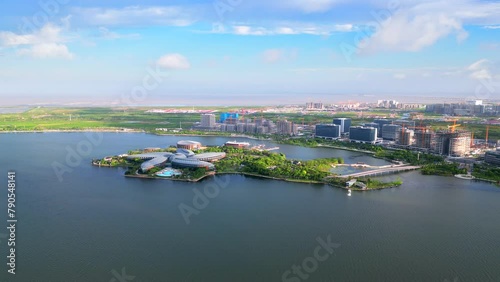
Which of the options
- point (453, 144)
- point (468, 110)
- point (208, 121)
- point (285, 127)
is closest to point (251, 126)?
point (285, 127)

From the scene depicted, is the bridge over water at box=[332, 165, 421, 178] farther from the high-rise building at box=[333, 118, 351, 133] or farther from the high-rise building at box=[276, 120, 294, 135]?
the high-rise building at box=[276, 120, 294, 135]

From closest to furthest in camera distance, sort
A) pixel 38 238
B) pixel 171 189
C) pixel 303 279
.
Answer: pixel 303 279, pixel 38 238, pixel 171 189

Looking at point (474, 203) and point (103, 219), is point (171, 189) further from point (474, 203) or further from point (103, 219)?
point (474, 203)

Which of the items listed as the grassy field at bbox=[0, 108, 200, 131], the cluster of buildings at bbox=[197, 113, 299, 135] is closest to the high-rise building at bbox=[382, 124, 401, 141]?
the cluster of buildings at bbox=[197, 113, 299, 135]

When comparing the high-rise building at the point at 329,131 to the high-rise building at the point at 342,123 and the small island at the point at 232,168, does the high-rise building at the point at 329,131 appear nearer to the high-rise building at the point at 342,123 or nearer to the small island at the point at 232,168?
the high-rise building at the point at 342,123

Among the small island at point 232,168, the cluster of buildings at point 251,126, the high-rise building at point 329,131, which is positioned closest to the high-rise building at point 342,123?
the high-rise building at point 329,131

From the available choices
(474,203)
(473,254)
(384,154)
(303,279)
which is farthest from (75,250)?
(384,154)
